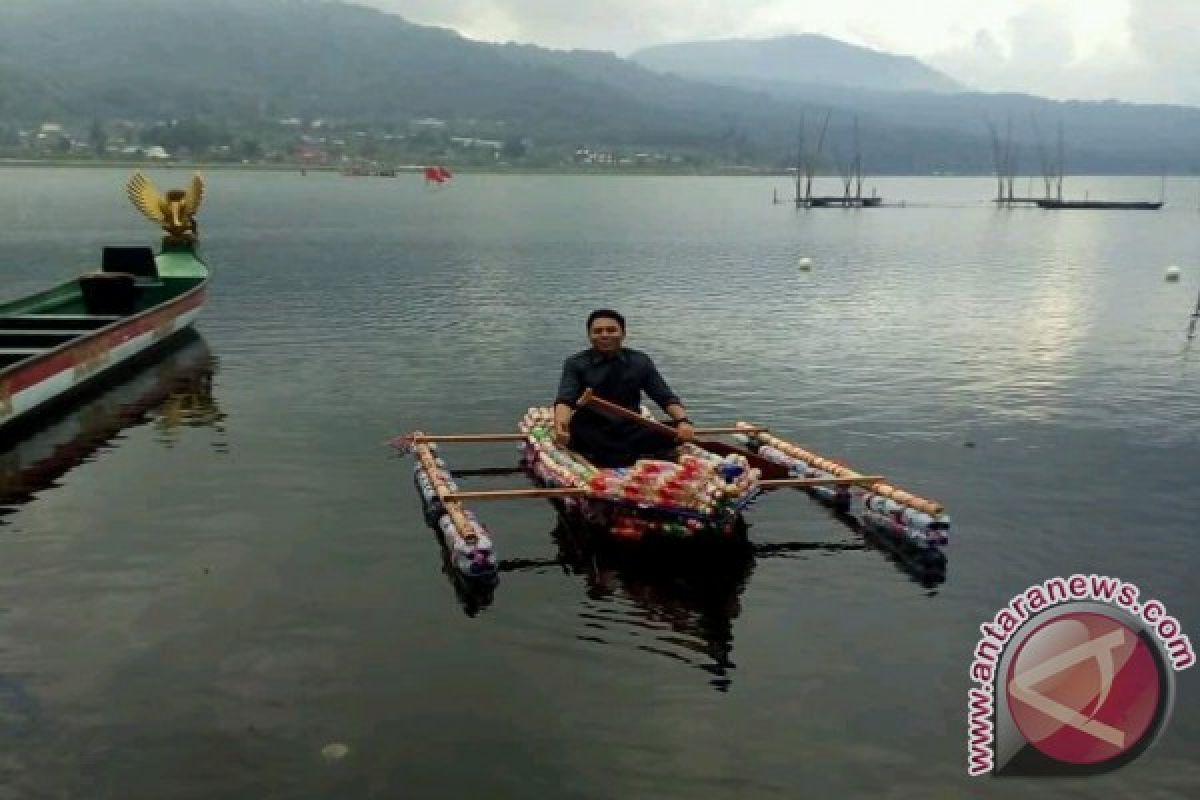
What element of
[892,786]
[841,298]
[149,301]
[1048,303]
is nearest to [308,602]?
[892,786]

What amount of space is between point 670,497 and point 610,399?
3.16 metres

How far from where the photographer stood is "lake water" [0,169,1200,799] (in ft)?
36.3

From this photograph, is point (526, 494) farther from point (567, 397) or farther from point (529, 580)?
point (567, 397)

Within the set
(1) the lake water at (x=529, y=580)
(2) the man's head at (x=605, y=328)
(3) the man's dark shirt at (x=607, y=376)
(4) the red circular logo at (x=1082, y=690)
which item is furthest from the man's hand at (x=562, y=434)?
(4) the red circular logo at (x=1082, y=690)

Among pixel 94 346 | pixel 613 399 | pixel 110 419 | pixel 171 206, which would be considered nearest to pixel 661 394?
pixel 613 399

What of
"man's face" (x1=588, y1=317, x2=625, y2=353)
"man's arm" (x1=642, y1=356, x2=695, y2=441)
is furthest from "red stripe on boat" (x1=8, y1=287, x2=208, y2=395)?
"man's arm" (x1=642, y1=356, x2=695, y2=441)

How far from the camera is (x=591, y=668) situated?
42.9 ft

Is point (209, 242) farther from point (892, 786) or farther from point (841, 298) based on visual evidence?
point (892, 786)

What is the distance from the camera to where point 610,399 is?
723 inches

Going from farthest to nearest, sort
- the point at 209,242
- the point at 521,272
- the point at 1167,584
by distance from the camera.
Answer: the point at 209,242 → the point at 521,272 → the point at 1167,584

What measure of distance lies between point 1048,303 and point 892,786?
4649 cm

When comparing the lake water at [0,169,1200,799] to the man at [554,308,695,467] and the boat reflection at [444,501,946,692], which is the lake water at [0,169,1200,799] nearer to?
the boat reflection at [444,501,946,692]

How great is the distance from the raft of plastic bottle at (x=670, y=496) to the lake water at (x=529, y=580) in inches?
29.5

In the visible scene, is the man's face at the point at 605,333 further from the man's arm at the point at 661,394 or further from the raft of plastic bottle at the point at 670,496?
the raft of plastic bottle at the point at 670,496
